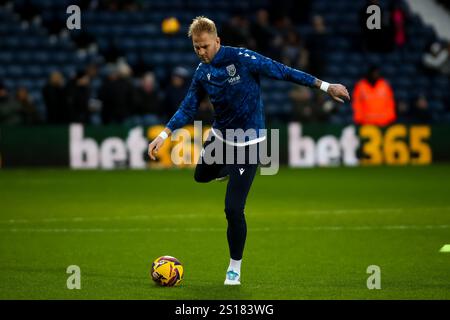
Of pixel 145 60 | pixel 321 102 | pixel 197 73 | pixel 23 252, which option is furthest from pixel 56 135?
pixel 197 73

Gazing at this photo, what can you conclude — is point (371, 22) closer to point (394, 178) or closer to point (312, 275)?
point (394, 178)

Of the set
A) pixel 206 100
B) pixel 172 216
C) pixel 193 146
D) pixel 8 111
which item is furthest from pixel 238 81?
pixel 206 100

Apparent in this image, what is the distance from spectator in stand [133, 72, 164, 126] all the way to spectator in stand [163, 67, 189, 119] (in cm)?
39

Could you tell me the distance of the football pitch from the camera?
8.63m

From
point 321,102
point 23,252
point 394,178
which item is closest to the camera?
point 23,252

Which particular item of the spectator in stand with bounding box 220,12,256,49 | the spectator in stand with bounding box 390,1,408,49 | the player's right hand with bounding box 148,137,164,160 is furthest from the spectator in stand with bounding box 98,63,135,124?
the player's right hand with bounding box 148,137,164,160

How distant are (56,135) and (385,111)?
283 inches

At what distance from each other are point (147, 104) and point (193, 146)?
1.88 meters

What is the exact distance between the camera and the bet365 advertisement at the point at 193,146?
2211 centimetres

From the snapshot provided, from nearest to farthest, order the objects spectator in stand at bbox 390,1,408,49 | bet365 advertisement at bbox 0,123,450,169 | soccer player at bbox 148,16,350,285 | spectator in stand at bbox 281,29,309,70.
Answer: soccer player at bbox 148,16,350,285 → bet365 advertisement at bbox 0,123,450,169 → spectator in stand at bbox 281,29,309,70 → spectator in stand at bbox 390,1,408,49

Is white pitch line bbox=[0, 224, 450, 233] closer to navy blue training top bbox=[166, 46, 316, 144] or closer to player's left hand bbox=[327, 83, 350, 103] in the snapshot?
navy blue training top bbox=[166, 46, 316, 144]

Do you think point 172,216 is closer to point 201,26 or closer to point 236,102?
point 236,102

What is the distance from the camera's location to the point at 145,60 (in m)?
26.1

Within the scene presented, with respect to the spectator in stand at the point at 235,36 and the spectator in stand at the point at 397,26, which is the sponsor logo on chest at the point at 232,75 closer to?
the spectator in stand at the point at 235,36
